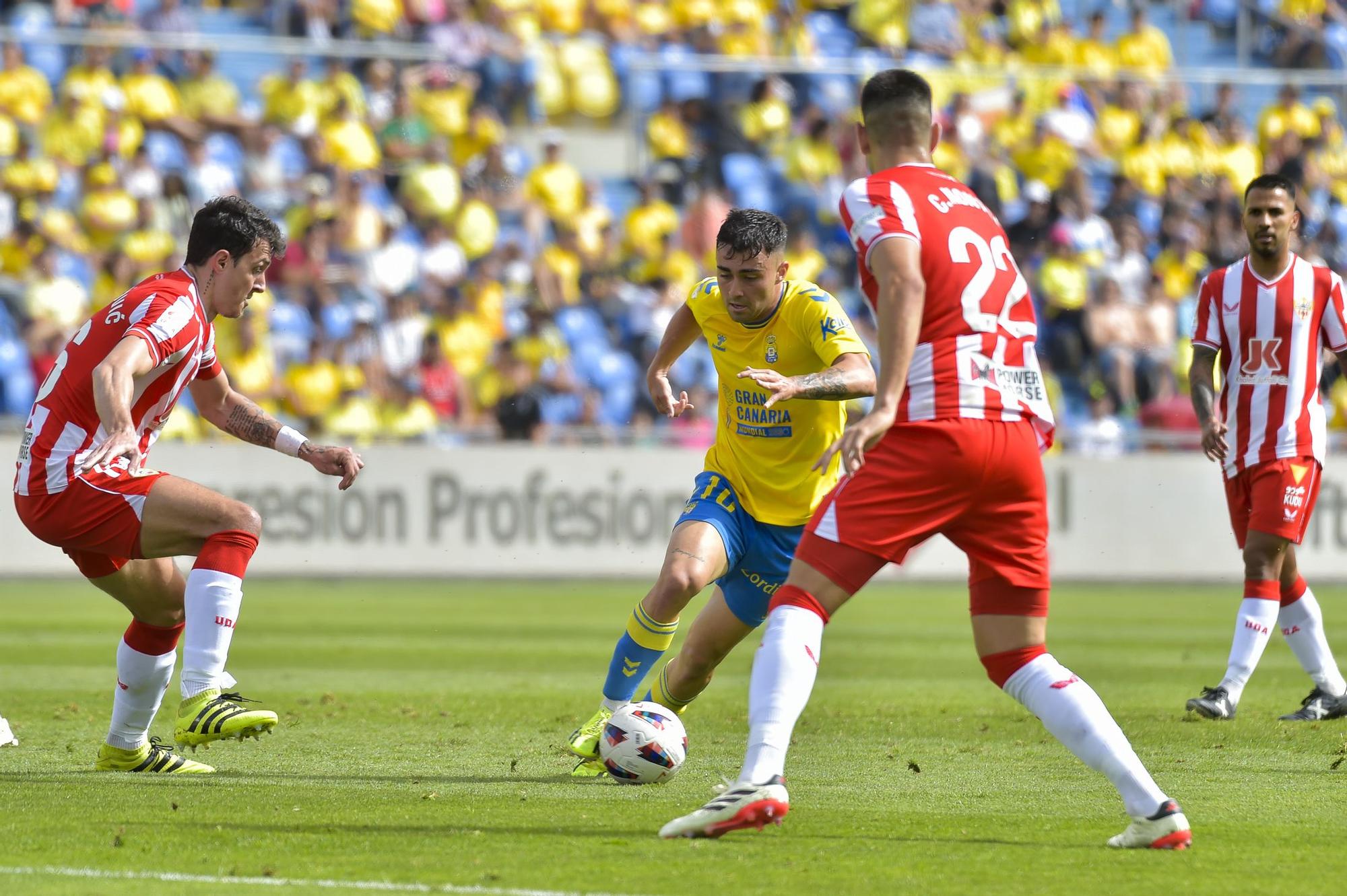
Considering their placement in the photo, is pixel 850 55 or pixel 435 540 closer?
pixel 435 540

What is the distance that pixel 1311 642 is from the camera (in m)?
9.48

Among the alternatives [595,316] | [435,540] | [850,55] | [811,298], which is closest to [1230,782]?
[811,298]

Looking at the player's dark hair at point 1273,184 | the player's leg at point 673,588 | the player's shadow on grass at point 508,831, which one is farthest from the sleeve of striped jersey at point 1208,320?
the player's shadow on grass at point 508,831

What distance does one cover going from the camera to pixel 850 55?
25484 mm

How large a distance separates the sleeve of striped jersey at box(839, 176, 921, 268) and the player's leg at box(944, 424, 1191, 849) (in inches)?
25.4

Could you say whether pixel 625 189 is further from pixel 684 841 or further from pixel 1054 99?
pixel 684 841

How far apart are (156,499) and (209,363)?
79 centimetres

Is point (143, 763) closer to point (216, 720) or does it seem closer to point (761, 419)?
point (216, 720)

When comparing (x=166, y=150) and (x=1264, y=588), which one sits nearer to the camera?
(x=1264, y=588)

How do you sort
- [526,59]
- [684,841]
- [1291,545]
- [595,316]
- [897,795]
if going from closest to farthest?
[684,841] → [897,795] → [1291,545] → [595,316] → [526,59]

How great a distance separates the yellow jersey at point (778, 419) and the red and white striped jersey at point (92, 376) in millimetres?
2159

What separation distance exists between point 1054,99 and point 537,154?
7.04 m

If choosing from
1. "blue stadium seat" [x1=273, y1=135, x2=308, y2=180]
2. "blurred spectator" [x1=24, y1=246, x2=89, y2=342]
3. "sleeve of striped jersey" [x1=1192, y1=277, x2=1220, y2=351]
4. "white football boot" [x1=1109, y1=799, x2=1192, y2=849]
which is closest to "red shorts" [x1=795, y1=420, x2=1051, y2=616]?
"white football boot" [x1=1109, y1=799, x2=1192, y2=849]

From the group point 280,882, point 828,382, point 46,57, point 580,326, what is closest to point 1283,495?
point 828,382
